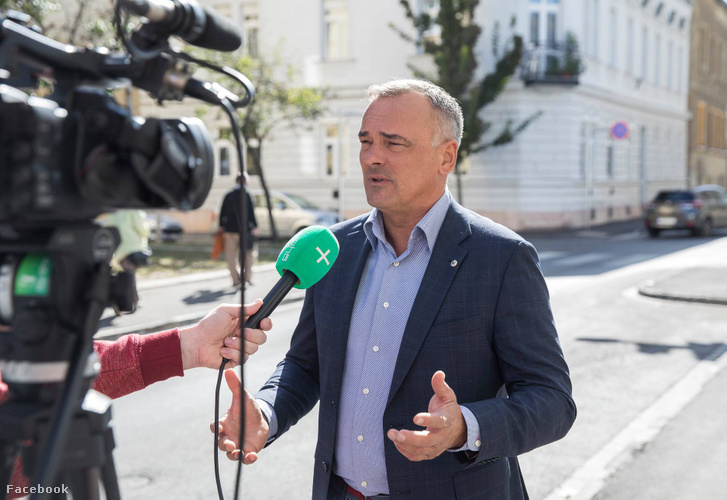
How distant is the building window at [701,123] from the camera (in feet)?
150

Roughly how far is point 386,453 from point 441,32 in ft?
81.2

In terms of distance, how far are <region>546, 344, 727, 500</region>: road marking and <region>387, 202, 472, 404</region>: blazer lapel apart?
2677 millimetres

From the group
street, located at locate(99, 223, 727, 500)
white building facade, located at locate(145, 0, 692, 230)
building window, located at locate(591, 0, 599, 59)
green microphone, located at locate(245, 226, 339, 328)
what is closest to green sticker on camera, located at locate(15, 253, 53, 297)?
green microphone, located at locate(245, 226, 339, 328)

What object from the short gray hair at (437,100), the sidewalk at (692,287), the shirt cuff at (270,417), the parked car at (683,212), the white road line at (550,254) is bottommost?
the white road line at (550,254)

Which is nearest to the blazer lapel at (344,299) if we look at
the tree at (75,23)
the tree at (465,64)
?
the tree at (75,23)

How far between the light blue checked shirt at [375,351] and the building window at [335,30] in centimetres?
2755

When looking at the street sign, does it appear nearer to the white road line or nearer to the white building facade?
the white building facade

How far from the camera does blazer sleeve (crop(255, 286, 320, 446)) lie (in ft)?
7.93

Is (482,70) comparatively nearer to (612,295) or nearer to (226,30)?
(612,295)

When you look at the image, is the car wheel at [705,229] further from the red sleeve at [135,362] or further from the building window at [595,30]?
the red sleeve at [135,362]

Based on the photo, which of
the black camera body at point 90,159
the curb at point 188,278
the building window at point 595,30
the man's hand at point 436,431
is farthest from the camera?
the building window at point 595,30

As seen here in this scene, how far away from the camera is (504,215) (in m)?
27.1

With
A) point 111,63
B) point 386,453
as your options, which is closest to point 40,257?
point 111,63

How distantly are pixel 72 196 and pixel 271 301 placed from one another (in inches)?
31.1
